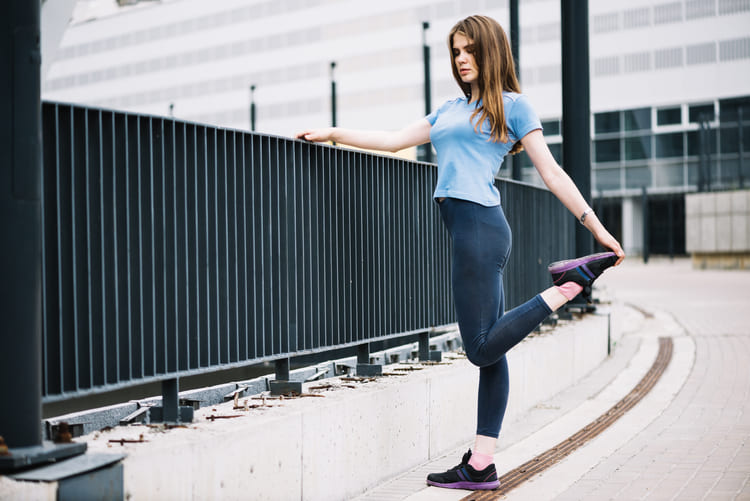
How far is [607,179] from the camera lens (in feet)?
170

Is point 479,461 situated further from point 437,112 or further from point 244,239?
point 437,112

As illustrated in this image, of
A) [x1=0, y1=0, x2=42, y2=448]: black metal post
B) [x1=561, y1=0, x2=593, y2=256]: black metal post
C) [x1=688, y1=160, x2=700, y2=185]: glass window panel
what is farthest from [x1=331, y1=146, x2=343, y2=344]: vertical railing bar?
[x1=688, y1=160, x2=700, y2=185]: glass window panel

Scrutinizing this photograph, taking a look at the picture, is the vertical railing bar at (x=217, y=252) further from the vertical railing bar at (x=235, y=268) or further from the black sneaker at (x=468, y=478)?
the black sneaker at (x=468, y=478)

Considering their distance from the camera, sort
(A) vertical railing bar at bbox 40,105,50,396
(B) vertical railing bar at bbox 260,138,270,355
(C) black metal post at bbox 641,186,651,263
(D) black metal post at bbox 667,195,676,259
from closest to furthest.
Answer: (A) vertical railing bar at bbox 40,105,50,396
(B) vertical railing bar at bbox 260,138,270,355
(C) black metal post at bbox 641,186,651,263
(D) black metal post at bbox 667,195,676,259

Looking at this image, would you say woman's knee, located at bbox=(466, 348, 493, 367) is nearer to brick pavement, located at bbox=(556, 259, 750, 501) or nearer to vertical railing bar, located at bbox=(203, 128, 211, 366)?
brick pavement, located at bbox=(556, 259, 750, 501)

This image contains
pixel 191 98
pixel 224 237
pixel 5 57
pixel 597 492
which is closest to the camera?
pixel 5 57

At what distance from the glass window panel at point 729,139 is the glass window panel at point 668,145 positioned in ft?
23.8

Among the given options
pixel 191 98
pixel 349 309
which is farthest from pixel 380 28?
pixel 349 309

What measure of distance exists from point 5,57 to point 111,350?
1.08 meters

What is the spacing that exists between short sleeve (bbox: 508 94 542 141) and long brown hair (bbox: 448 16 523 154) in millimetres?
42

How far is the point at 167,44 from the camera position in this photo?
7288 cm

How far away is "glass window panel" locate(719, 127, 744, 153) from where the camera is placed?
127ft

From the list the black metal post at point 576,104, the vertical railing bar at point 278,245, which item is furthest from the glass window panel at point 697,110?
the vertical railing bar at point 278,245

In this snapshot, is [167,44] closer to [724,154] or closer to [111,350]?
[724,154]
